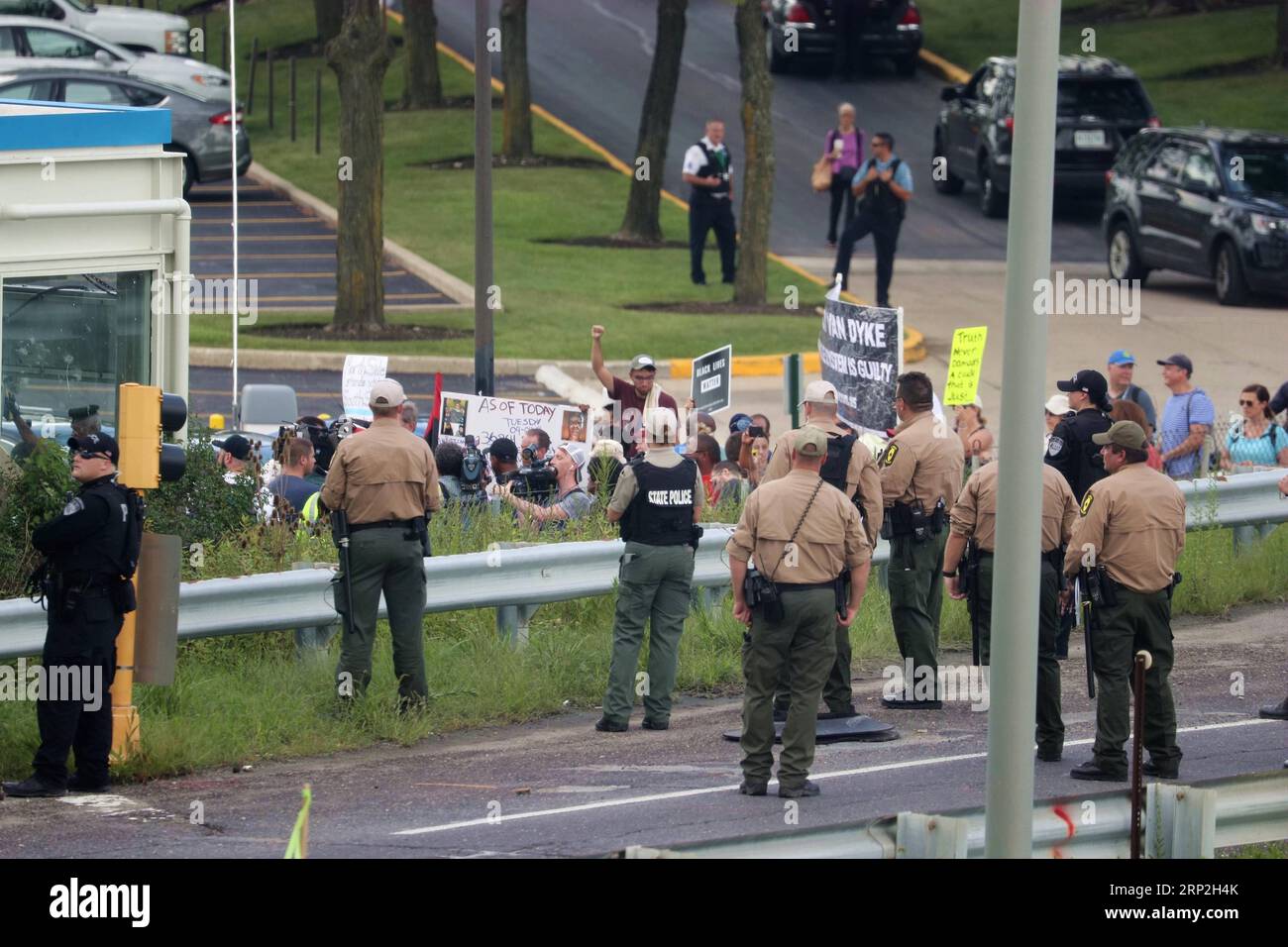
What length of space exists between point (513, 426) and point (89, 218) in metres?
3.85

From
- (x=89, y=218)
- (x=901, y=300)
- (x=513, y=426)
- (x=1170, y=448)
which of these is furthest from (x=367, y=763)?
(x=901, y=300)

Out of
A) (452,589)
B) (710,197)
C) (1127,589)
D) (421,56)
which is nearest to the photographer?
(1127,589)

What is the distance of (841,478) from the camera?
36.0ft

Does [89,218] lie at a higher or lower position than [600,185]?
lower

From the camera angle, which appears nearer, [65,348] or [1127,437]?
[1127,437]

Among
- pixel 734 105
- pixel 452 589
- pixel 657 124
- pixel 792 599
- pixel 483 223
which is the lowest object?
pixel 452 589

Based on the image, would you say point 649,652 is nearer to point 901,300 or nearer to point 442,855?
point 442,855

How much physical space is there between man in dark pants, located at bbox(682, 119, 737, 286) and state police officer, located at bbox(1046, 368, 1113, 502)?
44.7 ft

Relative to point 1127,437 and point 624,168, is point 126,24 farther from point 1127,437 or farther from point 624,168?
point 1127,437

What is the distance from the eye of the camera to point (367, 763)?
412 inches

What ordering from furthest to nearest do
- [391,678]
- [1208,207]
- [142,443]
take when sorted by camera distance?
[1208,207]
[391,678]
[142,443]

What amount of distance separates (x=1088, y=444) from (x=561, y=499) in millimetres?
3508

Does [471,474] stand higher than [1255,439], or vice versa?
[1255,439]

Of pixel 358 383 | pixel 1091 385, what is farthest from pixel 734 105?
pixel 1091 385
